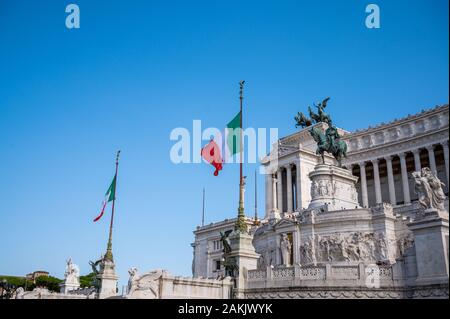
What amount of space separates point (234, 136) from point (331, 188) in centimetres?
1676

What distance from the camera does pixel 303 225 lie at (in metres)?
36.4

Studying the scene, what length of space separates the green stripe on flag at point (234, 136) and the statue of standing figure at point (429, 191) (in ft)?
33.8

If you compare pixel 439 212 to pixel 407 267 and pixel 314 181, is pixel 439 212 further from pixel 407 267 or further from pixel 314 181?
pixel 314 181

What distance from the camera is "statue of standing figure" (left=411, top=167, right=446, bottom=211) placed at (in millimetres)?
18812

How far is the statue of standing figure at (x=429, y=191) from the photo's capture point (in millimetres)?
18812

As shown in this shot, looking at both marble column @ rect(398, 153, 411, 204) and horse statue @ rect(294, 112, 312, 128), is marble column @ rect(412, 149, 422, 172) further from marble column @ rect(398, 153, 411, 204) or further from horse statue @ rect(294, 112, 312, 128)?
horse statue @ rect(294, 112, 312, 128)

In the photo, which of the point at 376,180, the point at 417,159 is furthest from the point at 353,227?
the point at 376,180

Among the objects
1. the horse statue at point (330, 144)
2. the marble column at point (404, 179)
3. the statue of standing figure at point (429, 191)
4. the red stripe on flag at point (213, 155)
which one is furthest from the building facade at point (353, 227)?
the red stripe on flag at point (213, 155)

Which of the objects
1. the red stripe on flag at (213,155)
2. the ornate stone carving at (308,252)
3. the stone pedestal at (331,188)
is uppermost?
the stone pedestal at (331,188)

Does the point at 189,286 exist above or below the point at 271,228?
below

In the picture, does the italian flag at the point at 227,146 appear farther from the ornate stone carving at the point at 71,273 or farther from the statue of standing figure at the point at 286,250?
the ornate stone carving at the point at 71,273

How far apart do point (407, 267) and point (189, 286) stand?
9.83 metres
